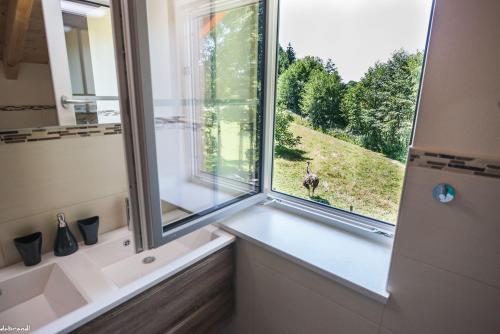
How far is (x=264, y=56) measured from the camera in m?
1.39

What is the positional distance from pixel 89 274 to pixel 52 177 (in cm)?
47

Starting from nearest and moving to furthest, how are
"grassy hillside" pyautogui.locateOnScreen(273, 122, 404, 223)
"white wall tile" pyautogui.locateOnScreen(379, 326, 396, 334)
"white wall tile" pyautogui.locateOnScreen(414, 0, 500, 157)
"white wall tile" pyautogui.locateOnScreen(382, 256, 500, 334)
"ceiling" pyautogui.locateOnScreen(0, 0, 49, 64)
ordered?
"white wall tile" pyautogui.locateOnScreen(414, 0, 500, 157) < "white wall tile" pyautogui.locateOnScreen(382, 256, 500, 334) < "white wall tile" pyautogui.locateOnScreen(379, 326, 396, 334) < "ceiling" pyautogui.locateOnScreen(0, 0, 49, 64) < "grassy hillside" pyautogui.locateOnScreen(273, 122, 404, 223)

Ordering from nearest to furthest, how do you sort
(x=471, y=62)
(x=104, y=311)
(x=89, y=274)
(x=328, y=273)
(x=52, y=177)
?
(x=471, y=62), (x=104, y=311), (x=328, y=273), (x=89, y=274), (x=52, y=177)

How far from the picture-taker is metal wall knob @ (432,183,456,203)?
75cm

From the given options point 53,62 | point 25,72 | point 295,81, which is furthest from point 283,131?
point 25,72

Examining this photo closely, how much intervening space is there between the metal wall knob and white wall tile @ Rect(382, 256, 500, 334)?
8.6 inches

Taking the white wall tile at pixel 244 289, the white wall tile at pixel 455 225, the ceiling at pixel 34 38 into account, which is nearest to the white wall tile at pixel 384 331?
the white wall tile at pixel 455 225

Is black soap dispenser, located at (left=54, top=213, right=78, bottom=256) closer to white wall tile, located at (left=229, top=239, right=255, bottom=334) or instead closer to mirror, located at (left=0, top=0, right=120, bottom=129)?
mirror, located at (left=0, top=0, right=120, bottom=129)

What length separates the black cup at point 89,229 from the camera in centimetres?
132

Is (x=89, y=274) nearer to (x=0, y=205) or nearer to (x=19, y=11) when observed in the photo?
(x=0, y=205)

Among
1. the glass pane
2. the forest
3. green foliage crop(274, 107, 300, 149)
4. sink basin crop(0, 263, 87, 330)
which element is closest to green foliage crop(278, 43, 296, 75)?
the forest

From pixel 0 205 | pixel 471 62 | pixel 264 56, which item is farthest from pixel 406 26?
pixel 0 205

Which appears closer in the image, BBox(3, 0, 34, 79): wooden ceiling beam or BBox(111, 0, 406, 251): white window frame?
BBox(111, 0, 406, 251): white window frame

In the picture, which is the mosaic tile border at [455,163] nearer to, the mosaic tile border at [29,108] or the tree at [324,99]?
the tree at [324,99]
